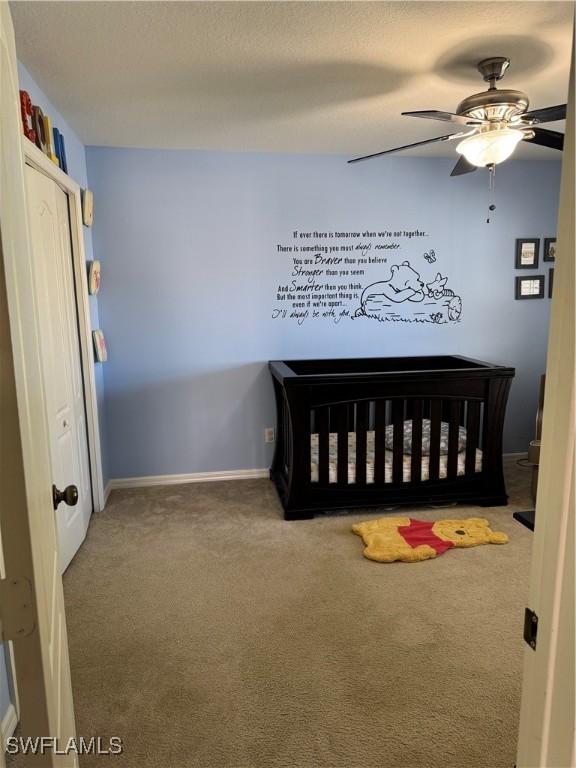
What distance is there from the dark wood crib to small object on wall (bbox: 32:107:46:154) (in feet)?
5.46

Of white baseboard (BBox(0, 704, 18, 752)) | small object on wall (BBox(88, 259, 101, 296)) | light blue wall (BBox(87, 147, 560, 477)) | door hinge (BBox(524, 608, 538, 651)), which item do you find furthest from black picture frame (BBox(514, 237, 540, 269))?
white baseboard (BBox(0, 704, 18, 752))

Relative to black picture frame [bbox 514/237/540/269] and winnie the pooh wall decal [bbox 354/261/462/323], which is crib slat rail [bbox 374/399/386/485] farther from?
black picture frame [bbox 514/237/540/269]

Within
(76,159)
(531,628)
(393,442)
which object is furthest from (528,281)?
(531,628)

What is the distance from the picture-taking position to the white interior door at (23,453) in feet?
2.49

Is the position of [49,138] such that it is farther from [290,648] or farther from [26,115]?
[290,648]

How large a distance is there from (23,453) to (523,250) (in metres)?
4.15

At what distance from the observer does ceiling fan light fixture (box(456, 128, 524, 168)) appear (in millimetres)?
2166

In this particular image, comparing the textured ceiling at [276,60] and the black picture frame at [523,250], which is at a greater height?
the textured ceiling at [276,60]

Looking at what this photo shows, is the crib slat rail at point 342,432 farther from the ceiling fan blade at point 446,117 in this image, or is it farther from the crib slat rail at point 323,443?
the ceiling fan blade at point 446,117

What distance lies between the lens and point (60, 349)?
2.70 m

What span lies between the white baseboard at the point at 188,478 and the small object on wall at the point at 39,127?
2.22 meters

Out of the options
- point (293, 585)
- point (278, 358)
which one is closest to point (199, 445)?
point (278, 358)

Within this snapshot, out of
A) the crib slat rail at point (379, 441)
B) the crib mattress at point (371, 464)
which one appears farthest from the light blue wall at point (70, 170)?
the crib slat rail at point (379, 441)

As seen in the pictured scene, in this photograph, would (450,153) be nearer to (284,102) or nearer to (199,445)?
(284,102)
